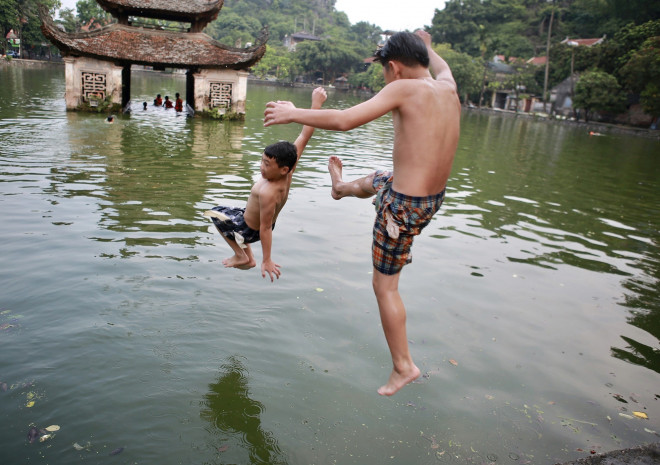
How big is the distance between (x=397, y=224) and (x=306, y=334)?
1.89 meters

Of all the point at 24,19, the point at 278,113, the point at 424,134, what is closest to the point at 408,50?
the point at 424,134

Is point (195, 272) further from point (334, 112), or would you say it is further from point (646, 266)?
point (646, 266)

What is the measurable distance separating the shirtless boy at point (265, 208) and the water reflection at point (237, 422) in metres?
0.93

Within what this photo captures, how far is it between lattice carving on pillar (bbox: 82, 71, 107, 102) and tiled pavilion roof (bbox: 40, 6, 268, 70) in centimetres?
86

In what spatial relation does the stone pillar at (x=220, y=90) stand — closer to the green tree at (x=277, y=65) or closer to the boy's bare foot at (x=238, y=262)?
the boy's bare foot at (x=238, y=262)

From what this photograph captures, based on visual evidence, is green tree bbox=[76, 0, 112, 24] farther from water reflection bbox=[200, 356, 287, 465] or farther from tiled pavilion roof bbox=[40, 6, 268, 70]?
water reflection bbox=[200, 356, 287, 465]

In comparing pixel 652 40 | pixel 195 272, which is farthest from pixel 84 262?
pixel 652 40

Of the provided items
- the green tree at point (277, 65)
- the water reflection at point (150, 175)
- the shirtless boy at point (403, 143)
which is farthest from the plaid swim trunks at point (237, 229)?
the green tree at point (277, 65)

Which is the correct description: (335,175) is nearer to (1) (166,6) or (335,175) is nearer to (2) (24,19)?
(1) (166,6)

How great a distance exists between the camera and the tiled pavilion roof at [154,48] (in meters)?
22.0

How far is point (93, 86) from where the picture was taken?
22.7 metres

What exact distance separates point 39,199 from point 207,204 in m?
2.70

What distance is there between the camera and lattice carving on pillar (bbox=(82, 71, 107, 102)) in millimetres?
22562

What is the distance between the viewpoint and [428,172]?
10.5 feet
